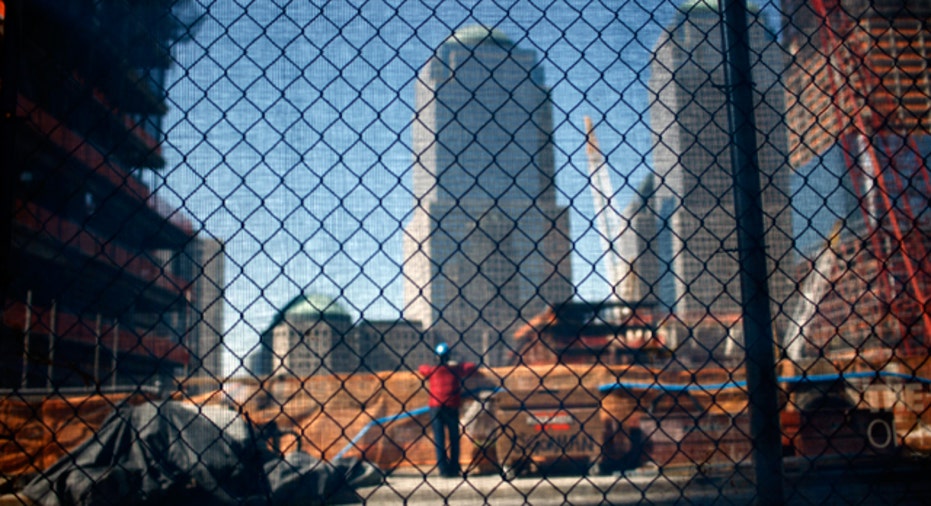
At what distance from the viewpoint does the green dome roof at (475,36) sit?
1.69m

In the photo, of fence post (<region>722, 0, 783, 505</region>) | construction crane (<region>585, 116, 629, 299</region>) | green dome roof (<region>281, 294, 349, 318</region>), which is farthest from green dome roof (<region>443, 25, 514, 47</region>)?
green dome roof (<region>281, 294, 349, 318</region>)

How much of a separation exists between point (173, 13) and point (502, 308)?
4.53 ft

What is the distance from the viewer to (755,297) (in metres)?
1.59

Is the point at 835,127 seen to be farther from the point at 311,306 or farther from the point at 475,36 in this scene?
the point at 311,306

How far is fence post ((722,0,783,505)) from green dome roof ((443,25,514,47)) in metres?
0.62

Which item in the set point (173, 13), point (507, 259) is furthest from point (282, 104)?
point (507, 259)

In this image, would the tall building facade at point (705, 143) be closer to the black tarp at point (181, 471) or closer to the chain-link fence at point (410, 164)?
the chain-link fence at point (410, 164)

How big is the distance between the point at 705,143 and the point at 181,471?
7.09ft

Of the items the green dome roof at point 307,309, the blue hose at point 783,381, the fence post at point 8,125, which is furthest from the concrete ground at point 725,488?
the fence post at point 8,125

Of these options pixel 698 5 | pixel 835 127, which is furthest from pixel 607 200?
pixel 835 127

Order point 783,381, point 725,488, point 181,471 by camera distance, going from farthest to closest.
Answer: point 725,488 → point 181,471 → point 783,381

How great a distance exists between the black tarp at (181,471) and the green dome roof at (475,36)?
3.89 feet

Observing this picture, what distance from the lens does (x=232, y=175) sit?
1.62 m

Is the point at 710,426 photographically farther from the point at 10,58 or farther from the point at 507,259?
the point at 10,58
